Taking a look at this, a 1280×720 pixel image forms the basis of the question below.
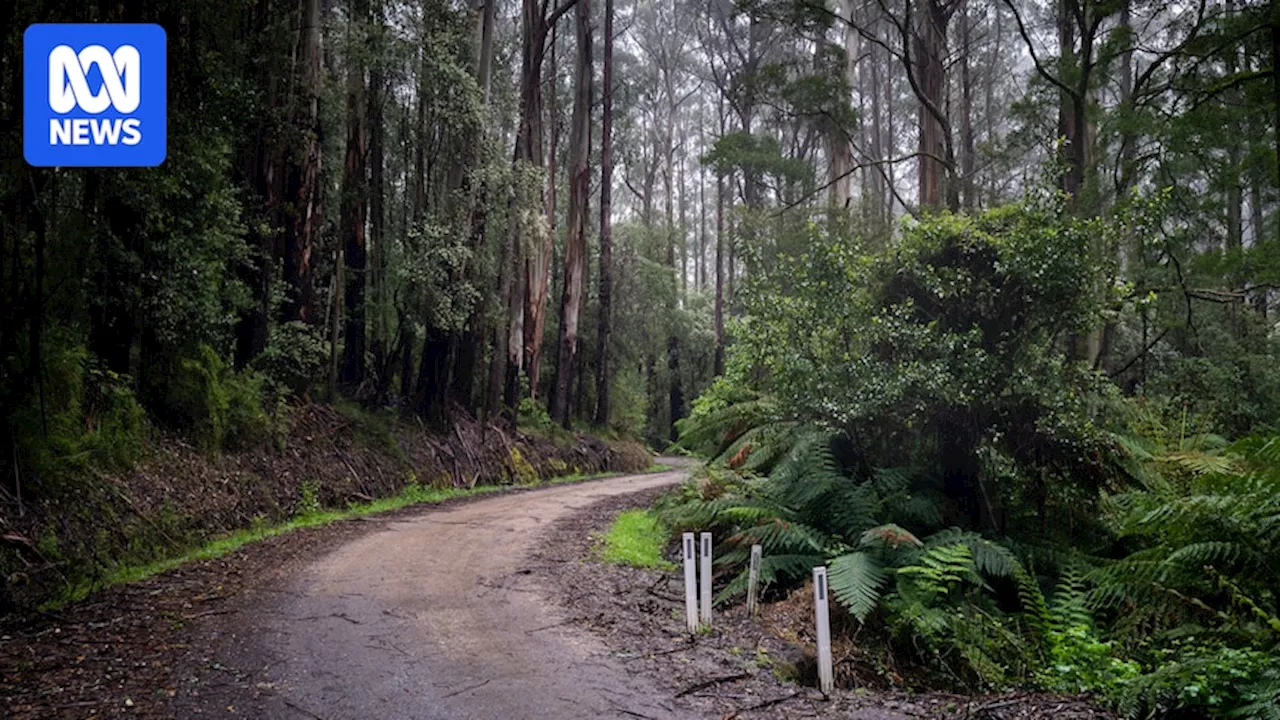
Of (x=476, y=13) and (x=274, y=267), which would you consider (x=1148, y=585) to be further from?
(x=476, y=13)

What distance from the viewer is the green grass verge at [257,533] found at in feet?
24.9

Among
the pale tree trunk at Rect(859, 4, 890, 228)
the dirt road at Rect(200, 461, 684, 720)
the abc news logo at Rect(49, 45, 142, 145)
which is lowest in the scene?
the dirt road at Rect(200, 461, 684, 720)

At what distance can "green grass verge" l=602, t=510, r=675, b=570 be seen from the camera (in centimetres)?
1036

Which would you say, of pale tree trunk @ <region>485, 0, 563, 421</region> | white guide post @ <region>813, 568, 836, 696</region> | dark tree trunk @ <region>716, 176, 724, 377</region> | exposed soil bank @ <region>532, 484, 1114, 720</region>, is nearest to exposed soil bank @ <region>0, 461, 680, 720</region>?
exposed soil bank @ <region>532, 484, 1114, 720</region>

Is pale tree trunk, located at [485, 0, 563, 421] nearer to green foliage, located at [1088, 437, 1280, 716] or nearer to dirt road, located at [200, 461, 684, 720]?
dirt road, located at [200, 461, 684, 720]

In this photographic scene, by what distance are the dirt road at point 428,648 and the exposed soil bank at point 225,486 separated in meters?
1.89

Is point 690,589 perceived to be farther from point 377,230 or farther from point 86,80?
point 377,230

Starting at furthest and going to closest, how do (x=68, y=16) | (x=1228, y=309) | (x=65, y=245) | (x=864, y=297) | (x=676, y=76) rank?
(x=676, y=76) < (x=1228, y=309) < (x=864, y=297) < (x=65, y=245) < (x=68, y=16)

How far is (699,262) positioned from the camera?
2368 inches

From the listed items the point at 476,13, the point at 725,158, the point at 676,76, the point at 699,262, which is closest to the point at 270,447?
the point at 476,13

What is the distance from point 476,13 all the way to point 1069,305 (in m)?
15.2

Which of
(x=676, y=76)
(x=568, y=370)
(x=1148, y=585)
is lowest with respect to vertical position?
(x=1148, y=585)

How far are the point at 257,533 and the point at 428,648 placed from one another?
638 cm

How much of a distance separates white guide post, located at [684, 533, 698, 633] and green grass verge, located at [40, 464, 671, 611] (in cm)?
522
